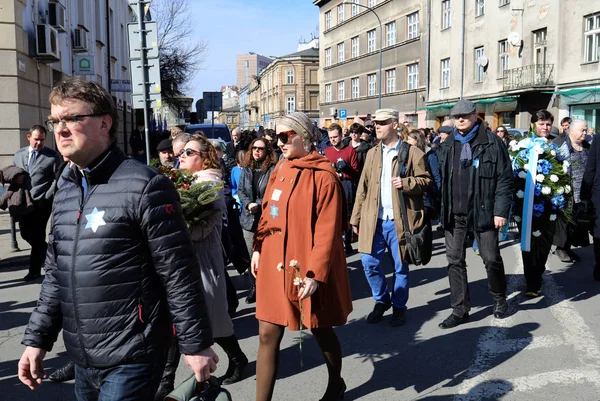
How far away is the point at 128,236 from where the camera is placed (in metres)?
2.40

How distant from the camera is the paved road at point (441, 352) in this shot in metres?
4.40

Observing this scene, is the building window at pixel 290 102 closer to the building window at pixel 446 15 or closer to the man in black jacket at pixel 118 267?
the building window at pixel 446 15

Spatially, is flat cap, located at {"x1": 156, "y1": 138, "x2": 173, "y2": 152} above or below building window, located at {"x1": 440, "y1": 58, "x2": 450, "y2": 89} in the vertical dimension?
below

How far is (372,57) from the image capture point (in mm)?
46000

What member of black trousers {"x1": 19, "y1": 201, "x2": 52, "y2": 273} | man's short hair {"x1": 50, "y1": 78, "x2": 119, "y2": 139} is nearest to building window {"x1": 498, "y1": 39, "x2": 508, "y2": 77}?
black trousers {"x1": 19, "y1": 201, "x2": 52, "y2": 273}

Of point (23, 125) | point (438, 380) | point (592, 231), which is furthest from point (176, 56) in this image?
point (438, 380)

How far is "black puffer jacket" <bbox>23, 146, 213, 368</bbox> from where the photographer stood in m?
2.39

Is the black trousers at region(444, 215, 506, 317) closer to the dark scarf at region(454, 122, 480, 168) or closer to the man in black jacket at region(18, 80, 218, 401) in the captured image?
the dark scarf at region(454, 122, 480, 168)

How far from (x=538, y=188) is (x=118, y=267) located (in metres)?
5.48

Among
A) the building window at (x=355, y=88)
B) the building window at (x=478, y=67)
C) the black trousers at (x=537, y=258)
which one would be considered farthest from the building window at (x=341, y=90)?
the black trousers at (x=537, y=258)

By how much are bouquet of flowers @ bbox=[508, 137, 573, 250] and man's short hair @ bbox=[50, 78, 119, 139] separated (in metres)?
5.33

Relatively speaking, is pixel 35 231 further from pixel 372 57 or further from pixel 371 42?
pixel 371 42

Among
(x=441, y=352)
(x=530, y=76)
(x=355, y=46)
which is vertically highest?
(x=355, y=46)

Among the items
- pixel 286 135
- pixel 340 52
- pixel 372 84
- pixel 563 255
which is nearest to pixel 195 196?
pixel 286 135
